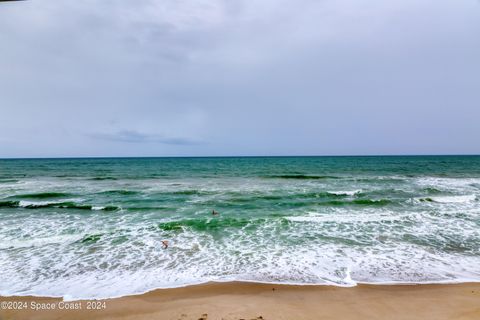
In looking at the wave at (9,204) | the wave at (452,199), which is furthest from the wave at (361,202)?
the wave at (9,204)

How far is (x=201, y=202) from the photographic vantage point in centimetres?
1709

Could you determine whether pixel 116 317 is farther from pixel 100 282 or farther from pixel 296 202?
pixel 296 202

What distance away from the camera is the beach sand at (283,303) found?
5.31 metres

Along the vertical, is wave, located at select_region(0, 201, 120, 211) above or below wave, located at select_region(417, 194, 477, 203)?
below

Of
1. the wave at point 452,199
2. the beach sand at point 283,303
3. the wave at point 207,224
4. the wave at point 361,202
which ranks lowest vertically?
the beach sand at point 283,303

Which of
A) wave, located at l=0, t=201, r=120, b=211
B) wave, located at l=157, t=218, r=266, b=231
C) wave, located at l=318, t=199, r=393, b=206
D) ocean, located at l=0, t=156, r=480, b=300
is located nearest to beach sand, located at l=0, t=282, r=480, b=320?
ocean, located at l=0, t=156, r=480, b=300

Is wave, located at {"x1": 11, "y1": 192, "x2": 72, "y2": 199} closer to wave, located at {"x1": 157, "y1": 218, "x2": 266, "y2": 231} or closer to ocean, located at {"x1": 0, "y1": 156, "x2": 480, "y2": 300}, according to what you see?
ocean, located at {"x1": 0, "y1": 156, "x2": 480, "y2": 300}

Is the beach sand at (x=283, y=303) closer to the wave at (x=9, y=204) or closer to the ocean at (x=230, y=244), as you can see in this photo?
the ocean at (x=230, y=244)

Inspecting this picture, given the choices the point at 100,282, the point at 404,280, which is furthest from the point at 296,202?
the point at 100,282

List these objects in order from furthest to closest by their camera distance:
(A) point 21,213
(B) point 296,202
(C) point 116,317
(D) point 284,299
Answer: (B) point 296,202 → (A) point 21,213 → (D) point 284,299 → (C) point 116,317

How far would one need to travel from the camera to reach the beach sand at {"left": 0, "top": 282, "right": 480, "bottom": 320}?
17.4 feet

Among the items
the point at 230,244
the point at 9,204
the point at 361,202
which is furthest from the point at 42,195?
the point at 361,202

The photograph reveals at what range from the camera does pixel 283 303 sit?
5.75 m

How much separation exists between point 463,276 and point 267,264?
5249 mm
